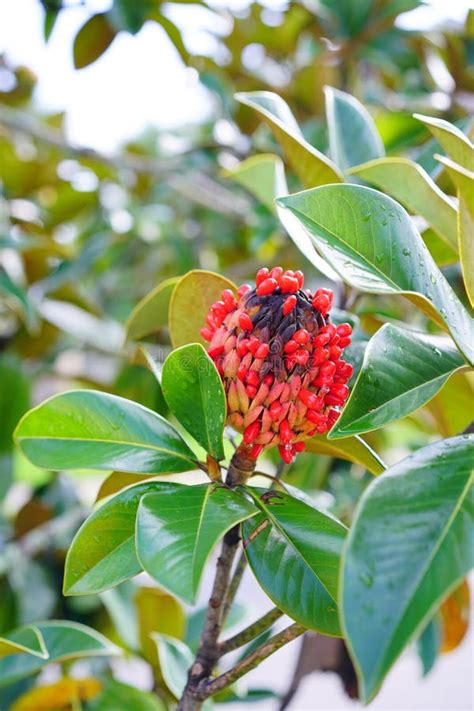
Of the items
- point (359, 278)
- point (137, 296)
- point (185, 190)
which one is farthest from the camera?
point (137, 296)

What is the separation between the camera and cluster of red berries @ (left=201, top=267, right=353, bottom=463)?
0.56 metres

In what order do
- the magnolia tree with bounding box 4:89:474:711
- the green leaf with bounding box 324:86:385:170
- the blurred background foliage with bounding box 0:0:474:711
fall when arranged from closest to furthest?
the magnolia tree with bounding box 4:89:474:711 → the green leaf with bounding box 324:86:385:170 → the blurred background foliage with bounding box 0:0:474:711

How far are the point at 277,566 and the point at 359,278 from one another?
0.20 metres

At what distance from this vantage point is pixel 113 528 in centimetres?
57

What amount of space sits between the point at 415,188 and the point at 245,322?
0.53ft

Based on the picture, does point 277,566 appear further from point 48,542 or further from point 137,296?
point 137,296

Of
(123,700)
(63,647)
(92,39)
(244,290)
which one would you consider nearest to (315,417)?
(244,290)

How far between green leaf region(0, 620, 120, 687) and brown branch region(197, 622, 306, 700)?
0.27 meters

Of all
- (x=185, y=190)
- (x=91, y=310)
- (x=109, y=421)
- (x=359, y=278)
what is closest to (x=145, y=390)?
(x=91, y=310)

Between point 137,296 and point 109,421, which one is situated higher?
point 109,421

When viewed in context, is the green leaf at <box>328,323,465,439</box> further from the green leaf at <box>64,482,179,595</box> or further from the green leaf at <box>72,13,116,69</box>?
the green leaf at <box>72,13,116,69</box>

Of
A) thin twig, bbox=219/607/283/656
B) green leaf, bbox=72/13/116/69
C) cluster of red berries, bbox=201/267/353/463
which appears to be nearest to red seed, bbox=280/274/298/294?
cluster of red berries, bbox=201/267/353/463

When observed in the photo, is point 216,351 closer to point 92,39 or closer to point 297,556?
point 297,556

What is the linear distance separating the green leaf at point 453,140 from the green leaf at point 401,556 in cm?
20
